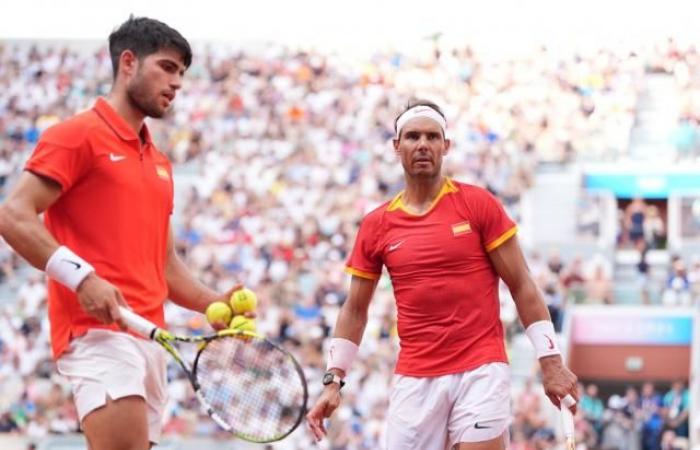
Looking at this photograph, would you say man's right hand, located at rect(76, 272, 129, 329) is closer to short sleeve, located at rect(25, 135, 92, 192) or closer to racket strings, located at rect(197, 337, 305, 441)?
short sleeve, located at rect(25, 135, 92, 192)

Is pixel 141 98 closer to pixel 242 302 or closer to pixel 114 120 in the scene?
pixel 114 120

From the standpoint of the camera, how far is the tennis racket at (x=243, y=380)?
571cm

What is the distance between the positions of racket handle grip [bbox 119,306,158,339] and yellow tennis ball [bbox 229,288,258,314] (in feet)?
1.70

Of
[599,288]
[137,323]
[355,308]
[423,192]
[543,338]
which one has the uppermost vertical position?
[423,192]

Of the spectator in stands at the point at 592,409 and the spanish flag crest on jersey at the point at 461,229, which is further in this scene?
the spectator in stands at the point at 592,409

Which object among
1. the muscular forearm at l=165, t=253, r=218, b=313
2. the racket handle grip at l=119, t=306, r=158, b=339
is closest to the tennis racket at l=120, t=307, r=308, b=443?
the racket handle grip at l=119, t=306, r=158, b=339

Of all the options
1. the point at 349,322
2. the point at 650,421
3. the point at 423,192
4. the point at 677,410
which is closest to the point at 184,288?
the point at 349,322

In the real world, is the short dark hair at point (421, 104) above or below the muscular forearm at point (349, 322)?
above

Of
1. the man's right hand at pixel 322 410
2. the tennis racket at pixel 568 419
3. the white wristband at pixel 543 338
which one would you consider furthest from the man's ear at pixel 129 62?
the tennis racket at pixel 568 419

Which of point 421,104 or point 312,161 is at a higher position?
point 421,104

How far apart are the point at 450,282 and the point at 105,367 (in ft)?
5.49

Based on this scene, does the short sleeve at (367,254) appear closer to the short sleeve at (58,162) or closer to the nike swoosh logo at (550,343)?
the nike swoosh logo at (550,343)

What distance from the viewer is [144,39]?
6059mm

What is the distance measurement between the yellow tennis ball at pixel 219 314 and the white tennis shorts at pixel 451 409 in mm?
1001
